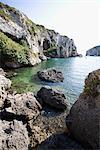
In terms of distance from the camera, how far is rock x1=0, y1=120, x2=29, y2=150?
47.7 ft

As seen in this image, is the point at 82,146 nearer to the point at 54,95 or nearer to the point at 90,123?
the point at 90,123

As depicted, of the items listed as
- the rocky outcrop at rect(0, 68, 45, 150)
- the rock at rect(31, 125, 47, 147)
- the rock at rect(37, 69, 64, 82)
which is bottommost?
the rock at rect(31, 125, 47, 147)

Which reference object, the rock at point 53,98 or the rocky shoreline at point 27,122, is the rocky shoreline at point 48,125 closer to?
the rocky shoreline at point 27,122

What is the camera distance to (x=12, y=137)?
1528 cm

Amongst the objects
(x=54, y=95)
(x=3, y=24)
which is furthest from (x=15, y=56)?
(x=54, y=95)

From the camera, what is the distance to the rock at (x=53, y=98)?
2580 centimetres

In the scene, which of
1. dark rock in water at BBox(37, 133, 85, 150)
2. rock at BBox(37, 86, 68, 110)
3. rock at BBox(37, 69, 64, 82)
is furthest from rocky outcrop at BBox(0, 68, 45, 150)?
rock at BBox(37, 69, 64, 82)

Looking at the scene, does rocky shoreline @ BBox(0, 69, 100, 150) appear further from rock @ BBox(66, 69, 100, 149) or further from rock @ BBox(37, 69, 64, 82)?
rock @ BBox(37, 69, 64, 82)

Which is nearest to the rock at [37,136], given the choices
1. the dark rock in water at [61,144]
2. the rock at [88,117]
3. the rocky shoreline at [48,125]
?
the rocky shoreline at [48,125]

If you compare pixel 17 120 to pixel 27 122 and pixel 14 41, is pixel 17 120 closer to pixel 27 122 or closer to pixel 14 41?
pixel 27 122

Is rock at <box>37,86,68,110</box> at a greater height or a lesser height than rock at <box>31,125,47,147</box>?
greater

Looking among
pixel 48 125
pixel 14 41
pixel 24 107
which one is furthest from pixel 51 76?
pixel 14 41

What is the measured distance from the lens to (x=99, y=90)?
14836mm

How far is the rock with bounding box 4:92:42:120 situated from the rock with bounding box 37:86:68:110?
179 cm
